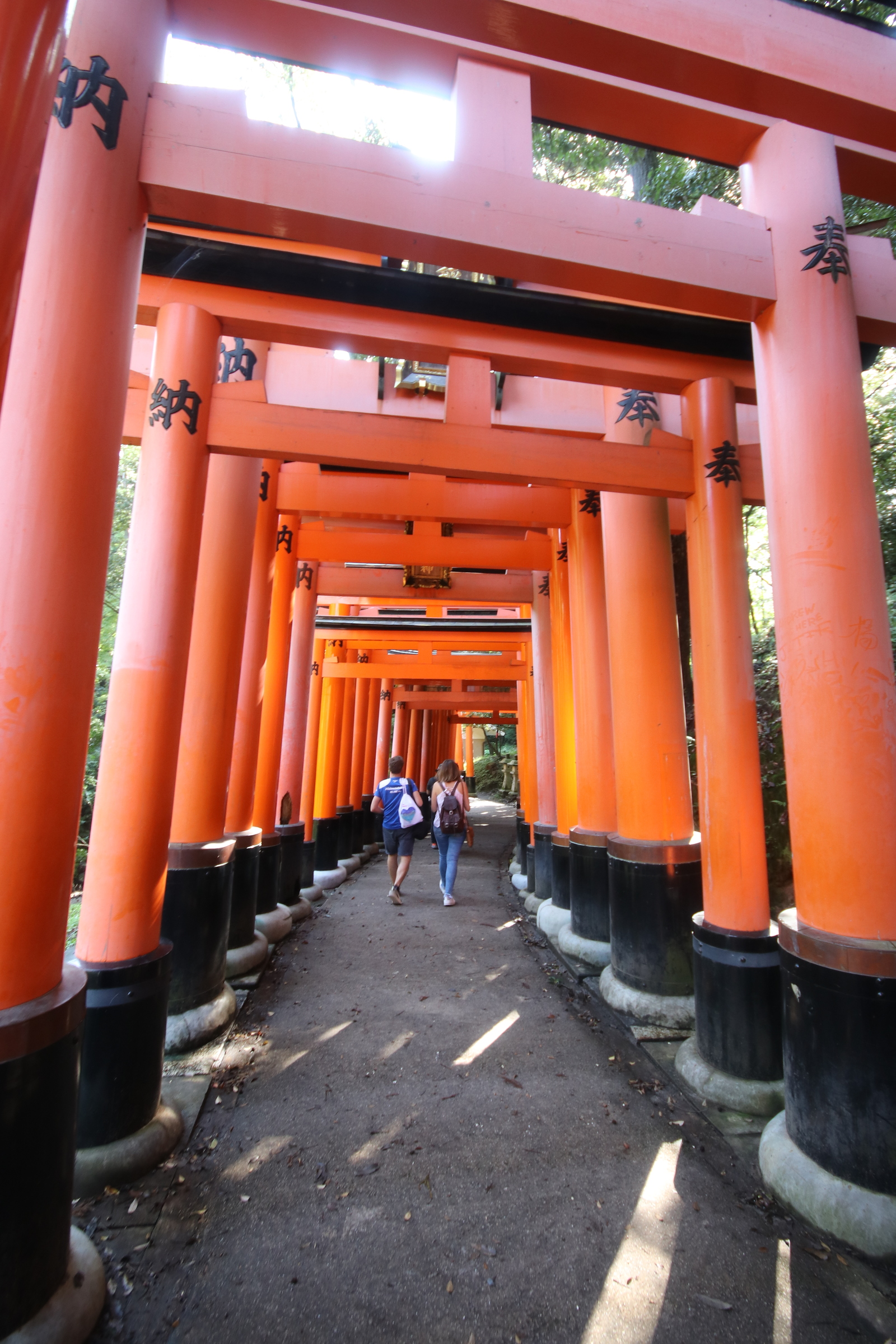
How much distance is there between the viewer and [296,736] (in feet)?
23.7

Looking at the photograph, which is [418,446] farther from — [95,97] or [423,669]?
[423,669]

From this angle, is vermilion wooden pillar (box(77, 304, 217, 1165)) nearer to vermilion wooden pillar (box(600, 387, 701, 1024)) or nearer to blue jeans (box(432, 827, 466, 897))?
vermilion wooden pillar (box(600, 387, 701, 1024))

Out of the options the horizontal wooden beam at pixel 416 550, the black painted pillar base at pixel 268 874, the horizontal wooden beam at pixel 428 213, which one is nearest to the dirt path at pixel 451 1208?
the black painted pillar base at pixel 268 874

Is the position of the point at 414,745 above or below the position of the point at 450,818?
above

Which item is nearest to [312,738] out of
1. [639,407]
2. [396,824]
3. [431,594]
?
[396,824]

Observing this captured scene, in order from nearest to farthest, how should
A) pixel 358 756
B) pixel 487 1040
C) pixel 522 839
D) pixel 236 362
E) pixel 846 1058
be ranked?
pixel 846 1058 < pixel 487 1040 < pixel 236 362 < pixel 522 839 < pixel 358 756

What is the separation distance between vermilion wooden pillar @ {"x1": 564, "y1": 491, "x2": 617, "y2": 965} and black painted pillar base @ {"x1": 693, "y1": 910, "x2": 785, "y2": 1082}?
1.76 meters

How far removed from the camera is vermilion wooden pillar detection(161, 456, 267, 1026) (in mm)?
3596

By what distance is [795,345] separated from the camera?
271 centimetres

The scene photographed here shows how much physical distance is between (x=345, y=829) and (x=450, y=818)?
4.45 meters

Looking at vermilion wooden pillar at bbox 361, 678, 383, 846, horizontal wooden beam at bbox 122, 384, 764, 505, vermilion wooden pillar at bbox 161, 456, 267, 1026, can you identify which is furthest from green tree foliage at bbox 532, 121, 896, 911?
vermilion wooden pillar at bbox 361, 678, 383, 846

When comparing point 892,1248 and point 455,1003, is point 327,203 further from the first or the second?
point 455,1003

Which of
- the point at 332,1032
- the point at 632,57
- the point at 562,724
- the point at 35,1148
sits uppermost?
the point at 632,57

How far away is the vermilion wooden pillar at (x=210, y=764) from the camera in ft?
11.8
